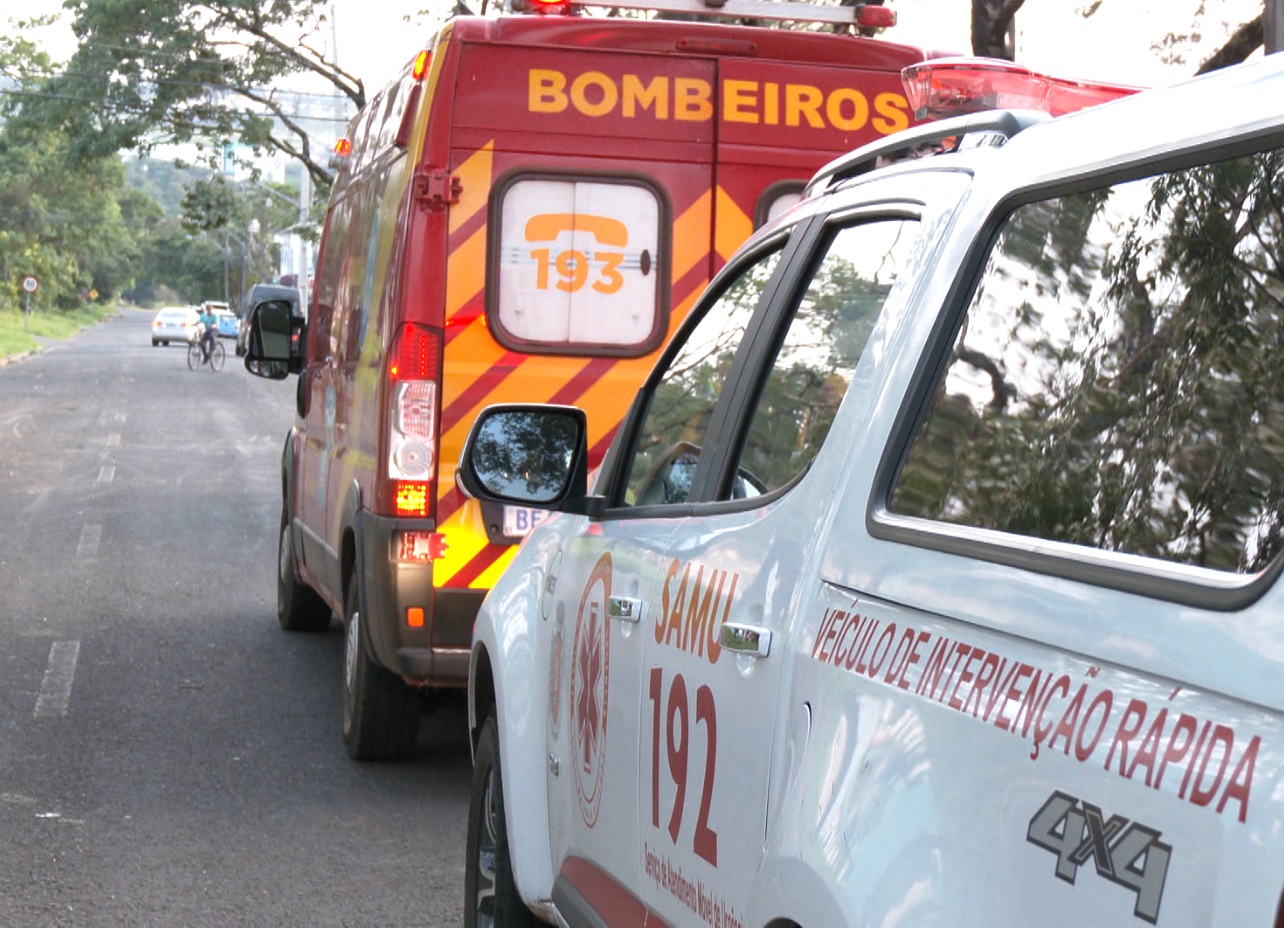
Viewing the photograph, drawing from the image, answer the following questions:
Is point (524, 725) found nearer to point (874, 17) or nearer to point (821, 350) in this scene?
point (821, 350)

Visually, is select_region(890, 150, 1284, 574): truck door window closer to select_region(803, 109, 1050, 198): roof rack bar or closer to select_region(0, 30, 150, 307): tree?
select_region(803, 109, 1050, 198): roof rack bar

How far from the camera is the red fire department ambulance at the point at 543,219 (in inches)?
236

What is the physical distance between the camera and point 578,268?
6.16 metres

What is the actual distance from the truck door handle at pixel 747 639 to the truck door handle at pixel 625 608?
1.77ft

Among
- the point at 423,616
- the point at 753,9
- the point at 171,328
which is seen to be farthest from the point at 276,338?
the point at 171,328

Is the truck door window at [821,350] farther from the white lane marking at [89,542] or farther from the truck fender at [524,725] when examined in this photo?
the white lane marking at [89,542]

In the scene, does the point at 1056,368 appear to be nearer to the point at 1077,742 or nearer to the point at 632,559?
the point at 1077,742

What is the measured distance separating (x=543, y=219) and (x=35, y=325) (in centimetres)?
6847

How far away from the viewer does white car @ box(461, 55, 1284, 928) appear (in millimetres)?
1620

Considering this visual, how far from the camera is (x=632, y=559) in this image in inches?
132

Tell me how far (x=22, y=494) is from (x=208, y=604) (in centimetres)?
628

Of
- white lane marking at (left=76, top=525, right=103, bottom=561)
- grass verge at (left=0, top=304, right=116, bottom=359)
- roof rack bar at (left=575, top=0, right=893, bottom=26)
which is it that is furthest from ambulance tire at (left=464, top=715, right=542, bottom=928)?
grass verge at (left=0, top=304, right=116, bottom=359)

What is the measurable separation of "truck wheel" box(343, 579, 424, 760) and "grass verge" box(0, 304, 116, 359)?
4075 centimetres

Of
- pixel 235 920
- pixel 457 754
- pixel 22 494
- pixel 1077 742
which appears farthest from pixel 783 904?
pixel 22 494
